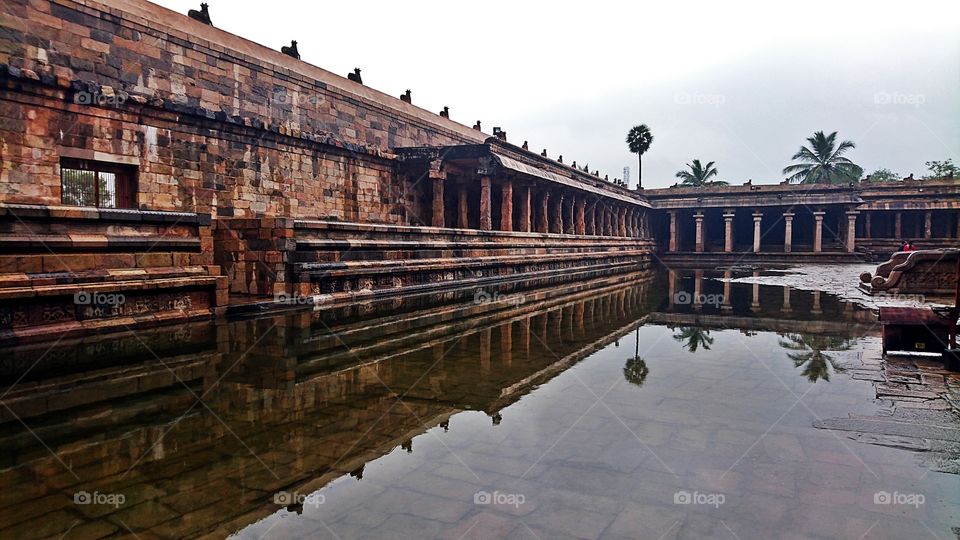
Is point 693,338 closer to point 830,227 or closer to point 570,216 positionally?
point 570,216

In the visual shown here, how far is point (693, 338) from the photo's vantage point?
8.62m

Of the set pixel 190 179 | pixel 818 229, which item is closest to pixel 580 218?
pixel 818 229

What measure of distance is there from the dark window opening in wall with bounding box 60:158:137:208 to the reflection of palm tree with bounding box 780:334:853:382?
12.6m

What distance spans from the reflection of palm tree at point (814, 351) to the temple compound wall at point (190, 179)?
864cm

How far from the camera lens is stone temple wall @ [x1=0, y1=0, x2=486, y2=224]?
1096 cm

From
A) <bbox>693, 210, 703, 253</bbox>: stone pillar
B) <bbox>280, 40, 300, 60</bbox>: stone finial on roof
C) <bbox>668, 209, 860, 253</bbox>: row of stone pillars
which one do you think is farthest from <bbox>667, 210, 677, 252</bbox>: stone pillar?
<bbox>280, 40, 300, 60</bbox>: stone finial on roof

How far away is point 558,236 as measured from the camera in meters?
26.0

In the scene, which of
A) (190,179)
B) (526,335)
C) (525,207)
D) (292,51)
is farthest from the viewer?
(525,207)

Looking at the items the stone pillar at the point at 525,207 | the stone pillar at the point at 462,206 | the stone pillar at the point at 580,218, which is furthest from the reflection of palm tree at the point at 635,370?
the stone pillar at the point at 580,218

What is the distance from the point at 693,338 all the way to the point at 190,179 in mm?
11837

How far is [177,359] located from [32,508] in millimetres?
3696

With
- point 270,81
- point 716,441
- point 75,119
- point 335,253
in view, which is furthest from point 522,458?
point 270,81

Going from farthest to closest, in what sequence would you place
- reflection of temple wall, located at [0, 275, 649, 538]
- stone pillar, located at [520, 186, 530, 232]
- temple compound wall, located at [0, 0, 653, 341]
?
stone pillar, located at [520, 186, 530, 232] → temple compound wall, located at [0, 0, 653, 341] → reflection of temple wall, located at [0, 275, 649, 538]

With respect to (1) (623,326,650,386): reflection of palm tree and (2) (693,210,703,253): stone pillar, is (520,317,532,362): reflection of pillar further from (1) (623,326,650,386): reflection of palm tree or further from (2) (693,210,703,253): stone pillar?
(2) (693,210,703,253): stone pillar
